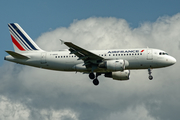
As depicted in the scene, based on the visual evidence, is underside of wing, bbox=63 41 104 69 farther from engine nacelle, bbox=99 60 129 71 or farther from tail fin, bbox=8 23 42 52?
tail fin, bbox=8 23 42 52

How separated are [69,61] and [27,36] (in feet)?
37.4

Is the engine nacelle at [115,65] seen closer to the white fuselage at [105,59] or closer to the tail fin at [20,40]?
the white fuselage at [105,59]

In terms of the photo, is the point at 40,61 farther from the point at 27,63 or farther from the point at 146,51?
the point at 146,51

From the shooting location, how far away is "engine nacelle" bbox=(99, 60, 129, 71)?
58.0 meters

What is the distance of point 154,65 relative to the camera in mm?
59344

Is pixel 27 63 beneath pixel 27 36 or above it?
beneath

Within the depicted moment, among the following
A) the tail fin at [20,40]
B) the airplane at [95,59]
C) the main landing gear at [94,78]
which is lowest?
the main landing gear at [94,78]

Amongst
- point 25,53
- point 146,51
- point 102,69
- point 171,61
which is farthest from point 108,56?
point 25,53

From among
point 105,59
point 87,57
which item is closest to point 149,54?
point 105,59

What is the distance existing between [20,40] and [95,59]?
16049 mm

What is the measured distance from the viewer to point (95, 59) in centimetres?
5922

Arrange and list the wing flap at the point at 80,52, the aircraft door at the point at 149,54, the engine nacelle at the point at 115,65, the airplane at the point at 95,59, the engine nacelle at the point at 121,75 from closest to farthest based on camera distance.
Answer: the wing flap at the point at 80,52 → the engine nacelle at the point at 115,65 → the airplane at the point at 95,59 → the aircraft door at the point at 149,54 → the engine nacelle at the point at 121,75

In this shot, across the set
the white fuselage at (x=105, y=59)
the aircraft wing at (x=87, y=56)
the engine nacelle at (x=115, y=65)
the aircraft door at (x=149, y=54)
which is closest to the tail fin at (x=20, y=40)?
the white fuselage at (x=105, y=59)

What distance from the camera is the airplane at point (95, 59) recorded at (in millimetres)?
58656
